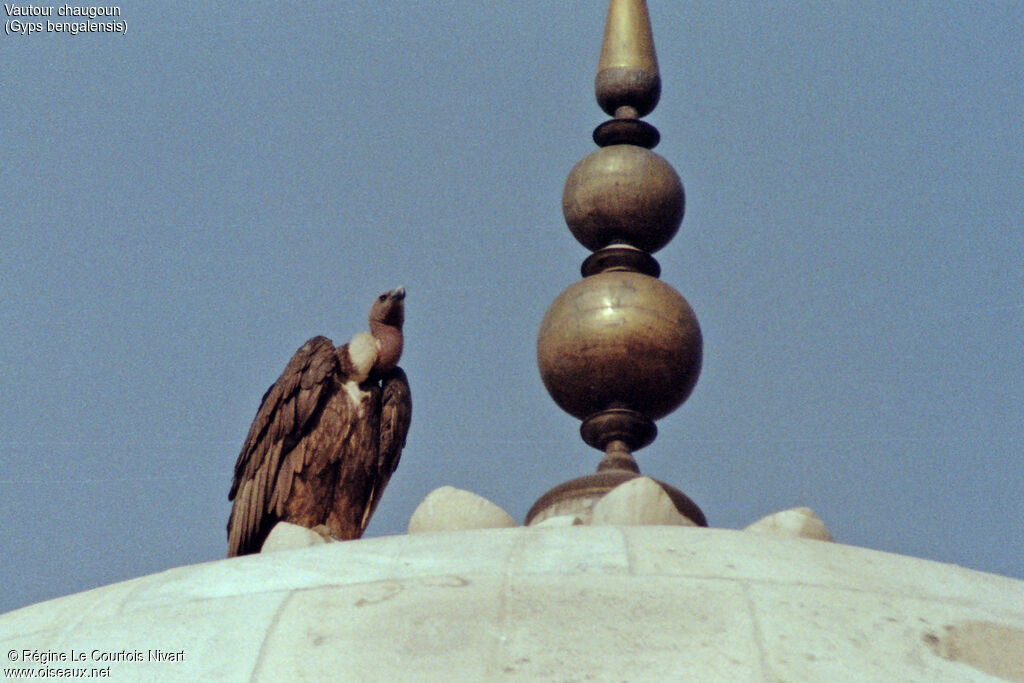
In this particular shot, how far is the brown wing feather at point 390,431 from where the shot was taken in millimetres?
11242

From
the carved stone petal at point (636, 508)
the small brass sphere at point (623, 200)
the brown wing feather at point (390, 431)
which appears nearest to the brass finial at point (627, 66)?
the small brass sphere at point (623, 200)

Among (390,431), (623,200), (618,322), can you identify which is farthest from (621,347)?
(390,431)

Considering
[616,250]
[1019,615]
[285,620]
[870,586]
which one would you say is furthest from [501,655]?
[616,250]

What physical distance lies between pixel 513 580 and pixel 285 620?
0.82 m

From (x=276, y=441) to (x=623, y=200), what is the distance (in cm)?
246

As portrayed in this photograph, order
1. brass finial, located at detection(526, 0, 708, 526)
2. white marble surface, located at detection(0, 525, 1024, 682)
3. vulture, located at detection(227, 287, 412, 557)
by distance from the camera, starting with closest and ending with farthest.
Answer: white marble surface, located at detection(0, 525, 1024, 682)
brass finial, located at detection(526, 0, 708, 526)
vulture, located at detection(227, 287, 412, 557)

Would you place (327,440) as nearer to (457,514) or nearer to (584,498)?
(584,498)

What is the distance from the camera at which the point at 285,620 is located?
6500 millimetres

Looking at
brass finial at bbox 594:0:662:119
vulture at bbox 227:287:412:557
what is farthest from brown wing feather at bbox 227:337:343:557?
brass finial at bbox 594:0:662:119

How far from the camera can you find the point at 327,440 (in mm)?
10992

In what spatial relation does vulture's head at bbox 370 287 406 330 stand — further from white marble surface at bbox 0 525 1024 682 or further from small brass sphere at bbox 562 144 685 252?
white marble surface at bbox 0 525 1024 682

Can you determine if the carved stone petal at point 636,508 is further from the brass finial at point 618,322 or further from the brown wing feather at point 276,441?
the brown wing feather at point 276,441

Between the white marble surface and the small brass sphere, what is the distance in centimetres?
385

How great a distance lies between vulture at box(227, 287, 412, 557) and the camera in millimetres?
10492
